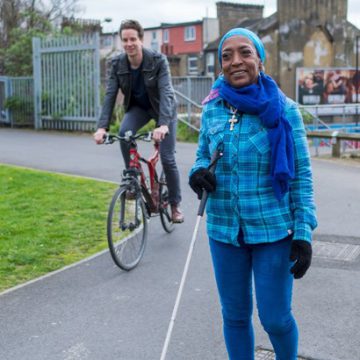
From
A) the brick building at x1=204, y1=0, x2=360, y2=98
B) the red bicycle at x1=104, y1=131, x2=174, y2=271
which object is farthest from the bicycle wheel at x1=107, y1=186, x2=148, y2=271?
the brick building at x1=204, y1=0, x2=360, y2=98

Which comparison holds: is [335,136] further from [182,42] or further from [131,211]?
[182,42]

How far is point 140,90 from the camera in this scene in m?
6.58

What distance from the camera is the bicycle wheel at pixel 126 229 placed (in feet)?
19.2

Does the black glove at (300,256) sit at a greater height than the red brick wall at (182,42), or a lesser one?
lesser

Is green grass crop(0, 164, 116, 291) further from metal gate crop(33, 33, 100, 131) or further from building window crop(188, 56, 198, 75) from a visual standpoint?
building window crop(188, 56, 198, 75)

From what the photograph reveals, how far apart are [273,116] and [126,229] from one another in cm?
331

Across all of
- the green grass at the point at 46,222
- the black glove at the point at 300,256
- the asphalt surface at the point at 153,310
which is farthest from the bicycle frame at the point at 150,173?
the black glove at the point at 300,256

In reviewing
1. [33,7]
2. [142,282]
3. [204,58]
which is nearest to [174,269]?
[142,282]

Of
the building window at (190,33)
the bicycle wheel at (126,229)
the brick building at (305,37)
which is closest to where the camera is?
the bicycle wheel at (126,229)

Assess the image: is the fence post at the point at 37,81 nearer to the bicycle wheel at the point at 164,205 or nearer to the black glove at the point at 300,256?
the bicycle wheel at the point at 164,205

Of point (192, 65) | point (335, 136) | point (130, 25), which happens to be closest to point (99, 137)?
point (130, 25)

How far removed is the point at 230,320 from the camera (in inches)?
133

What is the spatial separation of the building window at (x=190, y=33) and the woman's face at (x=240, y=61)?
6538 cm

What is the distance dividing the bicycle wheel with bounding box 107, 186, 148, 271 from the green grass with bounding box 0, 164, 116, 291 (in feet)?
1.73
